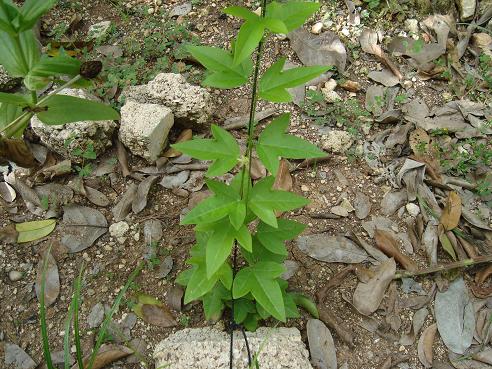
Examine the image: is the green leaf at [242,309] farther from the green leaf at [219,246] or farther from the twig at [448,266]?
the twig at [448,266]

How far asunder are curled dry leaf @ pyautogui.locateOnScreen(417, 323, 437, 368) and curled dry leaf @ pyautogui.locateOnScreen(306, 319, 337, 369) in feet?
1.31

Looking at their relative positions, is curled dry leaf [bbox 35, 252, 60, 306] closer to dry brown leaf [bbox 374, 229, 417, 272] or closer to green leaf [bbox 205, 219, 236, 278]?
green leaf [bbox 205, 219, 236, 278]

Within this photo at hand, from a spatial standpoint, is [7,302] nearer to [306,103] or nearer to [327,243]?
[327,243]

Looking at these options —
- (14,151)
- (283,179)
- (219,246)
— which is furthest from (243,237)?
(283,179)

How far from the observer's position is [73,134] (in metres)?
2.67

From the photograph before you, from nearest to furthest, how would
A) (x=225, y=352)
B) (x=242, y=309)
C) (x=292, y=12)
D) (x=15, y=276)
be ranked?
1. (x=292, y=12)
2. (x=225, y=352)
3. (x=242, y=309)
4. (x=15, y=276)

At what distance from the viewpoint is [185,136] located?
2.90 meters

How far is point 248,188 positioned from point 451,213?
1387mm

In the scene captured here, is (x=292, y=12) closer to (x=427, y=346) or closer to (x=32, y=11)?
(x=32, y=11)

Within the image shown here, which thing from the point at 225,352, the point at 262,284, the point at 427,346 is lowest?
the point at 427,346

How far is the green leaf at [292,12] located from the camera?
142 centimetres

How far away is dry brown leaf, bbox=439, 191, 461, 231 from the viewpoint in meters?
2.62

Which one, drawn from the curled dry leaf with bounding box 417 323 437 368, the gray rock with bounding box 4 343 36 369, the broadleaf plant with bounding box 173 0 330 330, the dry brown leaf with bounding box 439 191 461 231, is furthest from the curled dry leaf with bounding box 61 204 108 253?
the dry brown leaf with bounding box 439 191 461 231

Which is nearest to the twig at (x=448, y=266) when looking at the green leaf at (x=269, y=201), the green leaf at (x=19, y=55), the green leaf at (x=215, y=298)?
the green leaf at (x=215, y=298)
